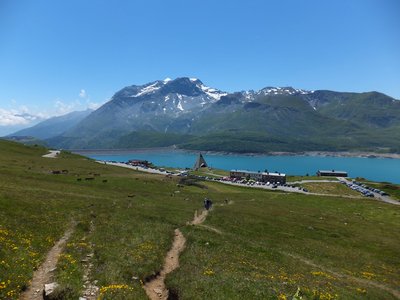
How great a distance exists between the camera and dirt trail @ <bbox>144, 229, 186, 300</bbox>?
78.0 ft

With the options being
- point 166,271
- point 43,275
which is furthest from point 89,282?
point 166,271

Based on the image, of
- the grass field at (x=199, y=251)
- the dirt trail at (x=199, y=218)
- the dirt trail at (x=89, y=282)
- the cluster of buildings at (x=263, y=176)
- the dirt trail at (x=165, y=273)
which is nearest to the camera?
the dirt trail at (x=89, y=282)

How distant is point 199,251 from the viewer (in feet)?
113

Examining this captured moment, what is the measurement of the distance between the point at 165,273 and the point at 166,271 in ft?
2.01

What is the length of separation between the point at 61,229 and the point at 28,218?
377 centimetres

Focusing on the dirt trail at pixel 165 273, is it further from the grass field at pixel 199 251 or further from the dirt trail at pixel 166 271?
the grass field at pixel 199 251

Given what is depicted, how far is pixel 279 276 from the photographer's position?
29.3 m

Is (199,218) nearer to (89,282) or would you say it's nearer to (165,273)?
(165,273)

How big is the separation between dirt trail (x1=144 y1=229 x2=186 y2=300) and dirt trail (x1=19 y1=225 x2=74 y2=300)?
705cm

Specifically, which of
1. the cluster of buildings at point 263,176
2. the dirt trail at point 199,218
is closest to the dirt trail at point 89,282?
the dirt trail at point 199,218

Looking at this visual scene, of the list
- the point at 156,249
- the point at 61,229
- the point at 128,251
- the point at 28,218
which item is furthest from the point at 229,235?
the point at 28,218

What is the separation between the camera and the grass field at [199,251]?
22922 mm

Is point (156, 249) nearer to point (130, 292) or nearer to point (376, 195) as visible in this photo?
point (130, 292)

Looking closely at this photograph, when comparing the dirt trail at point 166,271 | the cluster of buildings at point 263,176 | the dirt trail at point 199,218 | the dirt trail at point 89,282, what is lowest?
the cluster of buildings at point 263,176
